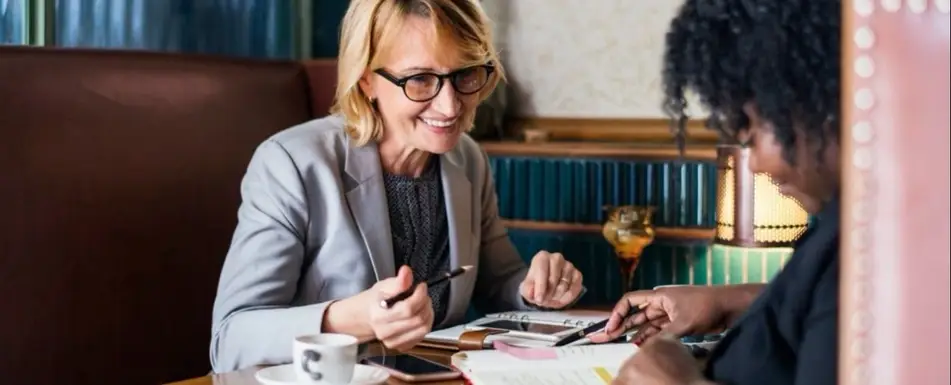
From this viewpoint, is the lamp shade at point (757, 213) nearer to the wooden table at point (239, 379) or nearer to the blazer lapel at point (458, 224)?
the blazer lapel at point (458, 224)

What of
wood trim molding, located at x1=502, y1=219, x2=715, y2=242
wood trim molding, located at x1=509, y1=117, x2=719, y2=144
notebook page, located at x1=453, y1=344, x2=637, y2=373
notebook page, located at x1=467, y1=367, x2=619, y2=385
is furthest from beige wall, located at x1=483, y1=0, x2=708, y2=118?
notebook page, located at x1=467, y1=367, x2=619, y2=385

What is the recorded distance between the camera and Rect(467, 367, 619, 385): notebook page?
138 cm

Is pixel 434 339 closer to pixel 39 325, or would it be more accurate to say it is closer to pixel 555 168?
pixel 39 325

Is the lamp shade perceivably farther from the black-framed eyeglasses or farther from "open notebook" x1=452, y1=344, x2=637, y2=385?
"open notebook" x1=452, y1=344, x2=637, y2=385

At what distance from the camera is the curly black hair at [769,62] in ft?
2.92

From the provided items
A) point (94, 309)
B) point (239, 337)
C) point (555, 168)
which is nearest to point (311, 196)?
point (239, 337)

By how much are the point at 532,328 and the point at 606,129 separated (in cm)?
112

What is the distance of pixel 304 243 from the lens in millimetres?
1888

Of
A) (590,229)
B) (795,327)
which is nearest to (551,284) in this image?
(590,229)

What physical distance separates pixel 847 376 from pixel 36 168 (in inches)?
58.4

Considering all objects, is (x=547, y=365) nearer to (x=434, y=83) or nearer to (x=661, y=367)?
(x=661, y=367)

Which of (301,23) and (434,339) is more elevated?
(301,23)

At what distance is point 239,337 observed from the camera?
1.75m

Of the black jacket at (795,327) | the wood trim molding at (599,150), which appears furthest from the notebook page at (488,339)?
the wood trim molding at (599,150)
